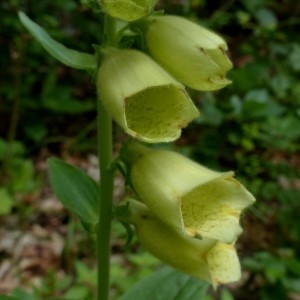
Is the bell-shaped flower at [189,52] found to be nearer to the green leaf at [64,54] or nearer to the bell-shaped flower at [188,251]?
the green leaf at [64,54]

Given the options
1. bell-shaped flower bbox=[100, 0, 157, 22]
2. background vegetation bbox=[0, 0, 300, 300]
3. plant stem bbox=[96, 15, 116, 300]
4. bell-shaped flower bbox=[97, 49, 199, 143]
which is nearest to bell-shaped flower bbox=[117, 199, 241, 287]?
plant stem bbox=[96, 15, 116, 300]

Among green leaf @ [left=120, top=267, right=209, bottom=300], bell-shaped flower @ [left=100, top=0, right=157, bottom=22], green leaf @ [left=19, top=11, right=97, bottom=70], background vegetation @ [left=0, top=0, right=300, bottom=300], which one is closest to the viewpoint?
bell-shaped flower @ [left=100, top=0, right=157, bottom=22]

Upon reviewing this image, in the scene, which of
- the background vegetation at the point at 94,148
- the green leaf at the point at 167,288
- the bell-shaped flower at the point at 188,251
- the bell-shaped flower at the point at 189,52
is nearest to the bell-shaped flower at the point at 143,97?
the bell-shaped flower at the point at 189,52

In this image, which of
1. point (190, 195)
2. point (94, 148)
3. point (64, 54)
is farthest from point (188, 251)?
point (94, 148)

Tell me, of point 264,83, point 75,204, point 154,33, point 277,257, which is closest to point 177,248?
point 75,204

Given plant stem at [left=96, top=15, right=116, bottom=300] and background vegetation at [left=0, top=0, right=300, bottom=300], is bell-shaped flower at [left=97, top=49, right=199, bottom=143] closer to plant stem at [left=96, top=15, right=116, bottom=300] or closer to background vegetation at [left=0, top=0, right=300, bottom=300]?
plant stem at [left=96, top=15, right=116, bottom=300]

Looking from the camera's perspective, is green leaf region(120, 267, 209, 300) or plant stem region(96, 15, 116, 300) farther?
green leaf region(120, 267, 209, 300)
